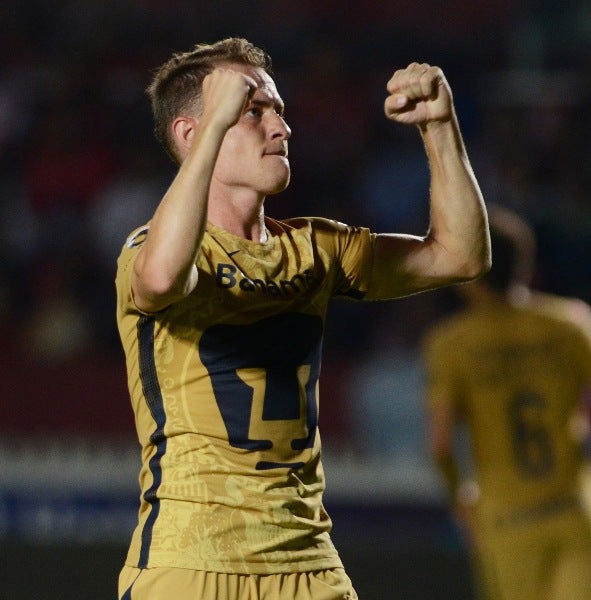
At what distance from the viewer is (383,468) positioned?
24.1 ft

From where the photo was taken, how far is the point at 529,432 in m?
5.43

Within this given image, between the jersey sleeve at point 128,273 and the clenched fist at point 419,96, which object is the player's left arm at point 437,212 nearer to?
the clenched fist at point 419,96

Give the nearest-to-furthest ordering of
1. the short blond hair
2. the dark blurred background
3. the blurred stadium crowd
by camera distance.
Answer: the short blond hair, the dark blurred background, the blurred stadium crowd

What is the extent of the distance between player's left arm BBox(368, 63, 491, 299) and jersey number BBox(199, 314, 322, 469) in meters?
0.35

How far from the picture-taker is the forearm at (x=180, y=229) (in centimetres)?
269

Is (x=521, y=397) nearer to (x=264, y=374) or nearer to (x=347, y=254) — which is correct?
(x=347, y=254)

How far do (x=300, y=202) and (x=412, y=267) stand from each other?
5.85 meters

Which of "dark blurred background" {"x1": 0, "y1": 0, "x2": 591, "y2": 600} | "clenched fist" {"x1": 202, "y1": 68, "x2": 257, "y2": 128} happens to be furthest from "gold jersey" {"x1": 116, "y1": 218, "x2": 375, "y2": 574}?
"dark blurred background" {"x1": 0, "y1": 0, "x2": 591, "y2": 600}

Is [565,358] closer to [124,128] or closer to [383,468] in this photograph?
[383,468]

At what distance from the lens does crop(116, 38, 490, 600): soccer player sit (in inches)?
114

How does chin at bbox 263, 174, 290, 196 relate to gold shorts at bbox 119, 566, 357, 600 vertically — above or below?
above

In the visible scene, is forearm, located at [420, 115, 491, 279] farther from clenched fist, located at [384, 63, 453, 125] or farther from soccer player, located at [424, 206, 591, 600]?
soccer player, located at [424, 206, 591, 600]

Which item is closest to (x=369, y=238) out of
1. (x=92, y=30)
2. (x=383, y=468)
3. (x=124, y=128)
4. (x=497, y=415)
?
(x=497, y=415)

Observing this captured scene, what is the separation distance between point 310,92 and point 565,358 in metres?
4.74
